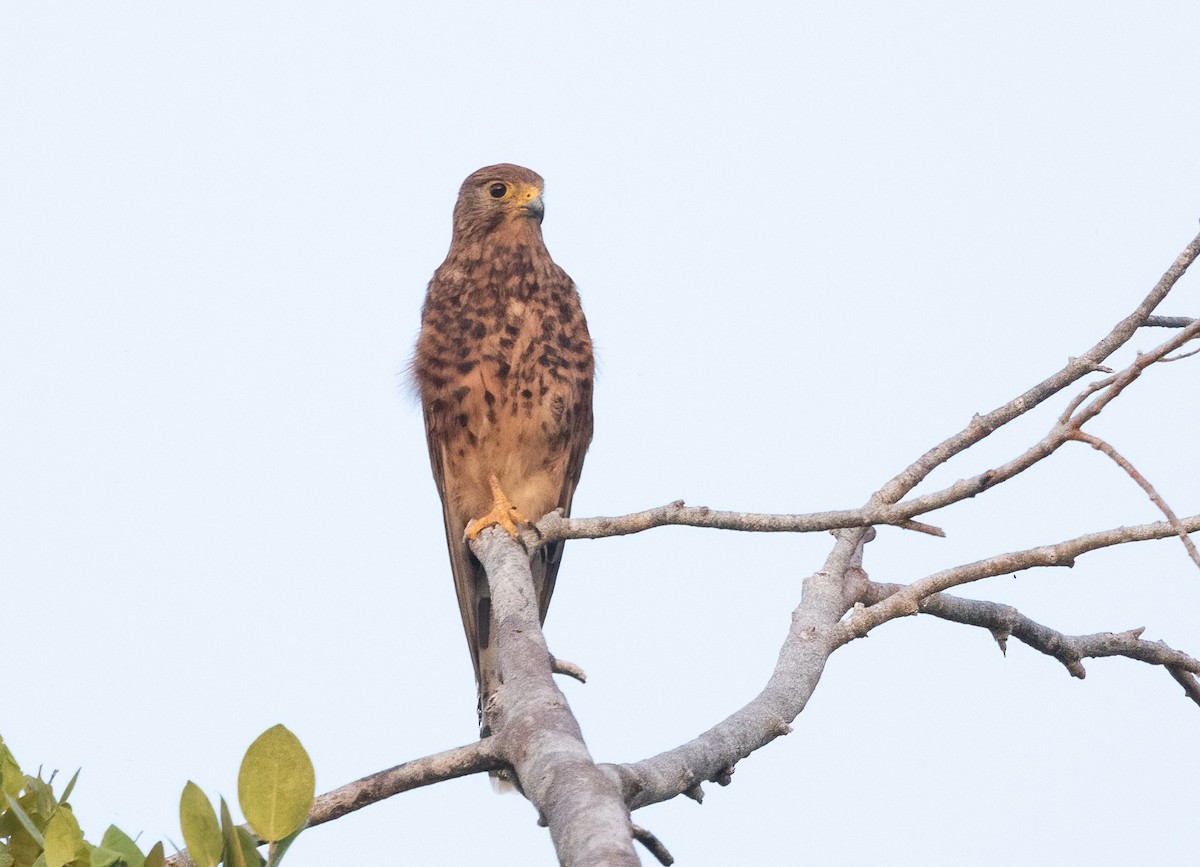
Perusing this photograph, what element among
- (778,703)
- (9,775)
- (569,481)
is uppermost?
(569,481)

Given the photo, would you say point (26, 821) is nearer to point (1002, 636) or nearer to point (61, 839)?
point (61, 839)

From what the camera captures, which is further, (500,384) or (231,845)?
(500,384)

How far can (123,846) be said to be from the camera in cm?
188

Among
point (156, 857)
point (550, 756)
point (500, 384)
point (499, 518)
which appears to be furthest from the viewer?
point (500, 384)

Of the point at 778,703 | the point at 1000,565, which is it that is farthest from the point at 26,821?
the point at 1000,565

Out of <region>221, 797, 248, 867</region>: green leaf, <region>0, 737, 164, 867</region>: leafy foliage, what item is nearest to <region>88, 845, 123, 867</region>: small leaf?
<region>0, 737, 164, 867</region>: leafy foliage

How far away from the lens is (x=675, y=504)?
2.58m

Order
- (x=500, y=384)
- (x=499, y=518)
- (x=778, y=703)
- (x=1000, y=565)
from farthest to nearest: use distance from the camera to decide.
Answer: (x=500, y=384) → (x=499, y=518) → (x=778, y=703) → (x=1000, y=565)

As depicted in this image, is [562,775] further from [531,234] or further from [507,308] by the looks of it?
[531,234]

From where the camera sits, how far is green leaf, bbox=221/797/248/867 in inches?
72.9

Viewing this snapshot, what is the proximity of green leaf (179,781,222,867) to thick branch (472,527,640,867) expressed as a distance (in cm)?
48

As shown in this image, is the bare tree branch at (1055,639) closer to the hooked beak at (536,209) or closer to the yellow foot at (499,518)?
the yellow foot at (499,518)

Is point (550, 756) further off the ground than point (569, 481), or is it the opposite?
point (569, 481)

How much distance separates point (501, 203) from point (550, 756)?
324 centimetres
